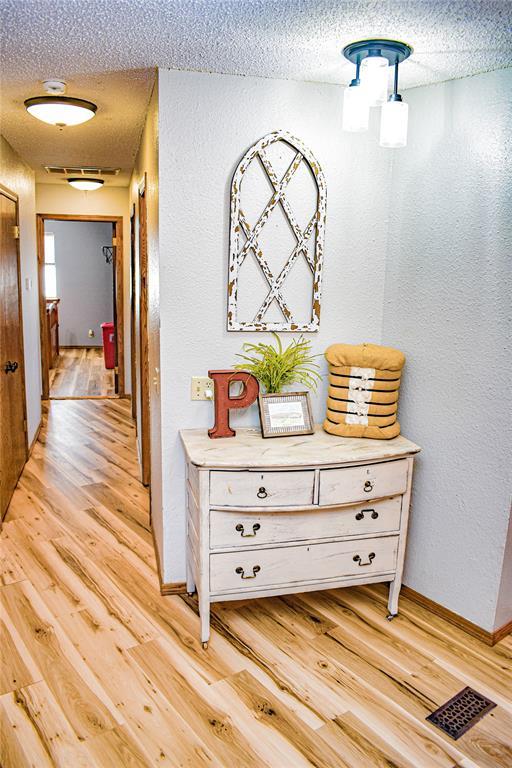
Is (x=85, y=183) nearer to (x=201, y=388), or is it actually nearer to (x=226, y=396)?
(x=201, y=388)

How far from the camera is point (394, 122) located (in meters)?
2.18

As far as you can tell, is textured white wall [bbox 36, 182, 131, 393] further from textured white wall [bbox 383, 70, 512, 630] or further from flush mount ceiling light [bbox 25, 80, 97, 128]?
textured white wall [bbox 383, 70, 512, 630]

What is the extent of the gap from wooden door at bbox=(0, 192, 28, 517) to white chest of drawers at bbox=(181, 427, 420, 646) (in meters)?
1.60

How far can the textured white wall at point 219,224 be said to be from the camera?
95.5 inches

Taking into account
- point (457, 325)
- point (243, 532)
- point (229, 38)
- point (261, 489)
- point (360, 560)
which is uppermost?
point (229, 38)

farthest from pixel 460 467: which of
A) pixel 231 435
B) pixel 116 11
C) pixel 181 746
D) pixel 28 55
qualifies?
pixel 28 55

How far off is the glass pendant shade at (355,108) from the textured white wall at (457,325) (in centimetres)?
49

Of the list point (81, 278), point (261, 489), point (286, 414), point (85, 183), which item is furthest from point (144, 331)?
point (81, 278)

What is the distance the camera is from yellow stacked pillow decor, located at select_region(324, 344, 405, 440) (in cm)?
255

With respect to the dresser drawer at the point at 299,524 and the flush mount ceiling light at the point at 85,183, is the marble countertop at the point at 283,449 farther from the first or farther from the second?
the flush mount ceiling light at the point at 85,183

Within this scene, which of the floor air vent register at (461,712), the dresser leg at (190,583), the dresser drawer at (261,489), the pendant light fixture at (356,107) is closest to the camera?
the floor air vent register at (461,712)

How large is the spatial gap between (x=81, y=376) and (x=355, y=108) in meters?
6.60

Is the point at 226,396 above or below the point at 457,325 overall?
below

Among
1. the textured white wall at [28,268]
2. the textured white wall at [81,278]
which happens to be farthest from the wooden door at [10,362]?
the textured white wall at [81,278]
